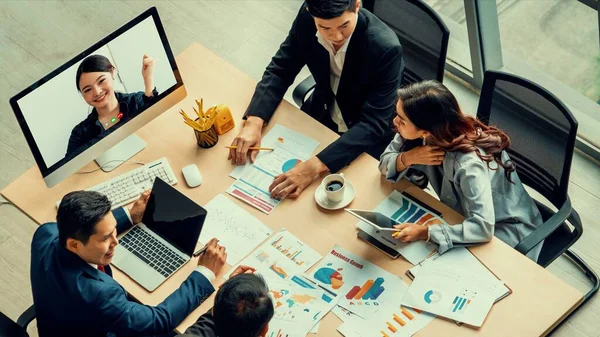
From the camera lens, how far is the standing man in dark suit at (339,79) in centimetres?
307

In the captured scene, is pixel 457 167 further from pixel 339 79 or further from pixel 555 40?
pixel 555 40

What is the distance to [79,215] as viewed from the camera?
104 inches

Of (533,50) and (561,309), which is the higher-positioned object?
(561,309)

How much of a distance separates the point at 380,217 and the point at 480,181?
0.38 metres

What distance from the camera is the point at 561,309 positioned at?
266 cm

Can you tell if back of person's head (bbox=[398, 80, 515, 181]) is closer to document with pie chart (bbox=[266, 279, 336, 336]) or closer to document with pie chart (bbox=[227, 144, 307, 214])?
document with pie chart (bbox=[227, 144, 307, 214])

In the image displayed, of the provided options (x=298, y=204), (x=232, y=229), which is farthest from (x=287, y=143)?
(x=232, y=229)

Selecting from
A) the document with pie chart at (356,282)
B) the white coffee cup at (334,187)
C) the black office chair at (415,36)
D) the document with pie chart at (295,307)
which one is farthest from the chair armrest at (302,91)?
the document with pie chart at (295,307)

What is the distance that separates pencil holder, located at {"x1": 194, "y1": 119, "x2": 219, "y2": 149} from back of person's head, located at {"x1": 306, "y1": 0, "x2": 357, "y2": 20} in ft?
2.06

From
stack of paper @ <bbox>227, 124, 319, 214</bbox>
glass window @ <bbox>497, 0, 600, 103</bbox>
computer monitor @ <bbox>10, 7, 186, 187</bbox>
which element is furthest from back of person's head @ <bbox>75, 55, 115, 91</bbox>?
glass window @ <bbox>497, 0, 600, 103</bbox>

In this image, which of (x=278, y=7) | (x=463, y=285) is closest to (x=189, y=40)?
(x=278, y=7)

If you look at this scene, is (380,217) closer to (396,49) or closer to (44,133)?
(396,49)

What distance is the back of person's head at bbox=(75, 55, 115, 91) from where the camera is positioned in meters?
2.95

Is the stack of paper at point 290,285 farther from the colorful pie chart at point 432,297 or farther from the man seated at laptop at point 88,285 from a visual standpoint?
the colorful pie chart at point 432,297
